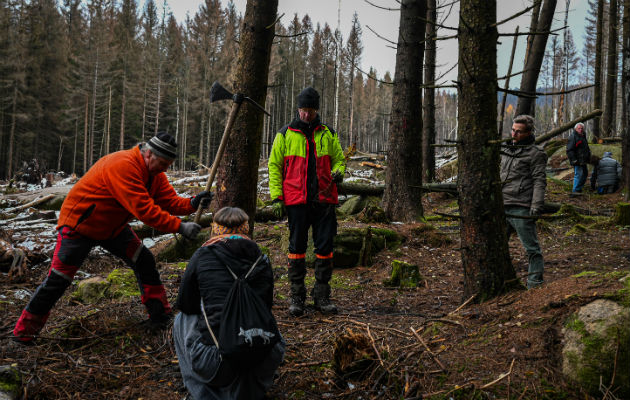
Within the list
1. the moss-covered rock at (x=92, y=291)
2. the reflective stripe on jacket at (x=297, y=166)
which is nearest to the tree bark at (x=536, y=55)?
the reflective stripe on jacket at (x=297, y=166)

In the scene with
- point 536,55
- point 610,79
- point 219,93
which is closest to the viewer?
point 219,93

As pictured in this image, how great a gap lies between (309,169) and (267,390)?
229 centimetres

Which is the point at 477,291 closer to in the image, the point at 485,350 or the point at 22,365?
the point at 485,350

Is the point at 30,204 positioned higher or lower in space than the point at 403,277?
higher

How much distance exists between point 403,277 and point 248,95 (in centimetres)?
329

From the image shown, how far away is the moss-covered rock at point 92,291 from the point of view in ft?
16.4

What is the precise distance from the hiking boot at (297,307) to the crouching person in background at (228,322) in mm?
1460

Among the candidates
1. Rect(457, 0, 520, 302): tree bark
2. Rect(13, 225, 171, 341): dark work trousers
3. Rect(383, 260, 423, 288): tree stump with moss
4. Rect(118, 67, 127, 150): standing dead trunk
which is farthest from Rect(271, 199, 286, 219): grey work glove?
Rect(118, 67, 127, 150): standing dead trunk

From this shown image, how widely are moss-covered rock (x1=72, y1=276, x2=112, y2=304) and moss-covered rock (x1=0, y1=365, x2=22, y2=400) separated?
261cm

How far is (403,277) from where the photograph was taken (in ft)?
17.6

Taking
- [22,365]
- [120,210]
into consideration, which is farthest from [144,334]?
[120,210]

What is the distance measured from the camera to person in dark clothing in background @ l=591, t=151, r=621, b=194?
37.0 feet

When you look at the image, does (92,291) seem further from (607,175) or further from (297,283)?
(607,175)

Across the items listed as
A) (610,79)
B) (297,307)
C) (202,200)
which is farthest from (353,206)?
(610,79)
